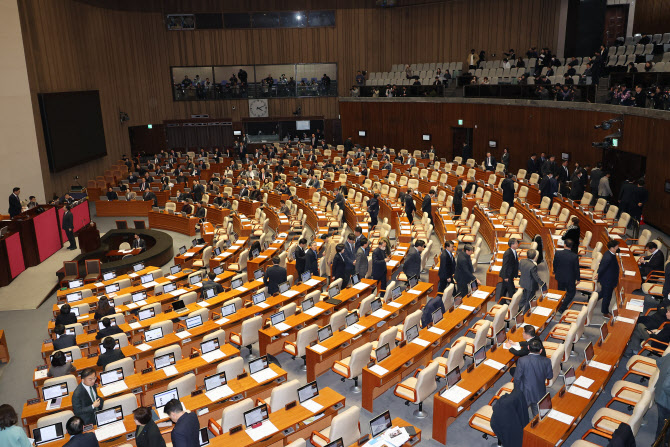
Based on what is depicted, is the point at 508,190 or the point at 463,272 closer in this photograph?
the point at 463,272

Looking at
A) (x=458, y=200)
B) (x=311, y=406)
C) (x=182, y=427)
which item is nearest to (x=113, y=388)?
(x=182, y=427)

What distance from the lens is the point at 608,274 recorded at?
33.8 ft

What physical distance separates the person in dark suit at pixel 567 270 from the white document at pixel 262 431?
6.46m

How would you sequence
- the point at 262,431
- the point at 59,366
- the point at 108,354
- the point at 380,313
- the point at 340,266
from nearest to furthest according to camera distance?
1. the point at 262,431
2. the point at 59,366
3. the point at 108,354
4. the point at 380,313
5. the point at 340,266

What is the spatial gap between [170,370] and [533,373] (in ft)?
18.0

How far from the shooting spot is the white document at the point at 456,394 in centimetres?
710

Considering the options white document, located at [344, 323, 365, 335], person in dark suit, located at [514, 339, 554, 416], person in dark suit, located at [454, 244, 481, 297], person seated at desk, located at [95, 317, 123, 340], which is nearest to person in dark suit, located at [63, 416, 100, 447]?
person seated at desk, located at [95, 317, 123, 340]

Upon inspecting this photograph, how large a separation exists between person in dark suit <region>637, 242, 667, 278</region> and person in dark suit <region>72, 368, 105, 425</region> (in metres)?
10.7

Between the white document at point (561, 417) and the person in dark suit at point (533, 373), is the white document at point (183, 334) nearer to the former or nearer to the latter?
the person in dark suit at point (533, 373)

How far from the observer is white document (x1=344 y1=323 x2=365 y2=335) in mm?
9447

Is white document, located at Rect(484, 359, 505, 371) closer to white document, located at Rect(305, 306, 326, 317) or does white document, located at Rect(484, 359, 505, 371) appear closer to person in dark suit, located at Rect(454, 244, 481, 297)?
person in dark suit, located at Rect(454, 244, 481, 297)

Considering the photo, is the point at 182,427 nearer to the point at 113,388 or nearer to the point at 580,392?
the point at 113,388

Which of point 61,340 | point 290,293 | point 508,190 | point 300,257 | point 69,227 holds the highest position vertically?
point 508,190

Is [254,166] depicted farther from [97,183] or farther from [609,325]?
[609,325]
